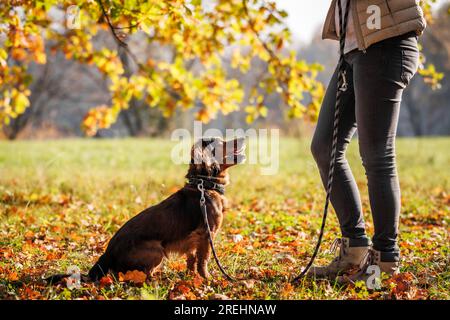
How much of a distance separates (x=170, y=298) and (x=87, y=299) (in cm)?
48

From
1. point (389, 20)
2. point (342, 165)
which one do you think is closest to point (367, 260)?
point (342, 165)

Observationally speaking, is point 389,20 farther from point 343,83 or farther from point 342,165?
point 342,165

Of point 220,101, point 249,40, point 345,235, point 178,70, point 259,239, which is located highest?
point 249,40

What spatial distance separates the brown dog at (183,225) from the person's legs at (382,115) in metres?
1.10

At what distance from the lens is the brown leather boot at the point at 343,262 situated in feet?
10.3

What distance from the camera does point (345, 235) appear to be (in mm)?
3195

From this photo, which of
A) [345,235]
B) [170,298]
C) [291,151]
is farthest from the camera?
[291,151]

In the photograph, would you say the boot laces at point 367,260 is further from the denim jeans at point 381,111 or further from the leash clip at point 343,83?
the leash clip at point 343,83

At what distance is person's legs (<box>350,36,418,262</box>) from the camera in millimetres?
2752

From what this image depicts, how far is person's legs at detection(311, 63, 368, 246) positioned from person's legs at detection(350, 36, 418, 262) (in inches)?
8.7

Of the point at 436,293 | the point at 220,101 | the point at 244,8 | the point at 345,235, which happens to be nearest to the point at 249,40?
the point at 244,8

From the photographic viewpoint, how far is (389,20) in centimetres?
271

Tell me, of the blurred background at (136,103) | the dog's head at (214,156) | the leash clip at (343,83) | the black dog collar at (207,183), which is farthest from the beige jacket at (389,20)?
the blurred background at (136,103)
